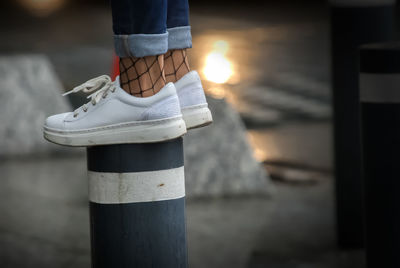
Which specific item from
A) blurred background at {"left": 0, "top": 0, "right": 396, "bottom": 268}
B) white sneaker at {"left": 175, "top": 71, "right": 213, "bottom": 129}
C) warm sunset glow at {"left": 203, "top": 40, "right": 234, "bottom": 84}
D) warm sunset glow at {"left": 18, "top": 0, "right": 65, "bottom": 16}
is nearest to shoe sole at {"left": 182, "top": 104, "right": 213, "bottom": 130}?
white sneaker at {"left": 175, "top": 71, "right": 213, "bottom": 129}

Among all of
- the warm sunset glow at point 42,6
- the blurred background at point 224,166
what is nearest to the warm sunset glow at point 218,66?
the blurred background at point 224,166

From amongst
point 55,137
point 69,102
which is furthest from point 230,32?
point 55,137

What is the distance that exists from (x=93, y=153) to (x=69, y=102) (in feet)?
15.5

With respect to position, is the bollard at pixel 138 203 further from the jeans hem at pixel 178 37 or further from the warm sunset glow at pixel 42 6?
the warm sunset glow at pixel 42 6

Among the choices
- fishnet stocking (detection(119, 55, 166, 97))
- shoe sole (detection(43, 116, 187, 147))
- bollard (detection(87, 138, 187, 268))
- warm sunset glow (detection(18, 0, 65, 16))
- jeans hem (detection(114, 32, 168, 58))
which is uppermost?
warm sunset glow (detection(18, 0, 65, 16))

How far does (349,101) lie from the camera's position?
466 centimetres

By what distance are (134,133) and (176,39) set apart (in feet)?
1.47

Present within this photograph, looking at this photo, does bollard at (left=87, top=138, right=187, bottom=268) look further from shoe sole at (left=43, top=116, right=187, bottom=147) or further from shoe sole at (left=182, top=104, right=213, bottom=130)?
shoe sole at (left=182, top=104, right=213, bottom=130)

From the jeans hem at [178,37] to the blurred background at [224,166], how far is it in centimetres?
157

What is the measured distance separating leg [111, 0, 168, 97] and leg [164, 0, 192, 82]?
22cm

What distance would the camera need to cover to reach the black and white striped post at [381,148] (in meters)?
3.59

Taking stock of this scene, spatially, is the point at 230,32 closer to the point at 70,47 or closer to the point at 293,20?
the point at 293,20

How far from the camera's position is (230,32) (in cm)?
1371

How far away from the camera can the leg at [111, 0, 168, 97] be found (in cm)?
279
